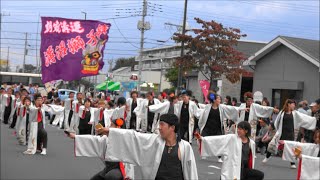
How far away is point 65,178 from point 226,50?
1883 cm

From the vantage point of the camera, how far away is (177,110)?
49.7 feet

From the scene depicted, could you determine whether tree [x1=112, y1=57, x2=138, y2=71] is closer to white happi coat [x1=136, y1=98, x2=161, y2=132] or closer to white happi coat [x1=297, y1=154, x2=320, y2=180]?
white happi coat [x1=136, y1=98, x2=161, y2=132]

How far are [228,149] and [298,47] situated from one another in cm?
1788

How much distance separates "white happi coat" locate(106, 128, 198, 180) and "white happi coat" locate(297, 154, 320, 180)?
147 centimetres

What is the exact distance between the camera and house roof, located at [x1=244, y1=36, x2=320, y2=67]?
79.4 feet

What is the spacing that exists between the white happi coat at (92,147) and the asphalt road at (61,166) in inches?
112

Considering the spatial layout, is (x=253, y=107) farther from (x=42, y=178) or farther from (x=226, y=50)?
(x=226, y=50)

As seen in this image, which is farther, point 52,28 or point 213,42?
point 213,42

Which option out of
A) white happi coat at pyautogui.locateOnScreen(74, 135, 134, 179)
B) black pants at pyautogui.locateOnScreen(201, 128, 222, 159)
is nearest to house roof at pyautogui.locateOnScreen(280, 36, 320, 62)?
black pants at pyautogui.locateOnScreen(201, 128, 222, 159)

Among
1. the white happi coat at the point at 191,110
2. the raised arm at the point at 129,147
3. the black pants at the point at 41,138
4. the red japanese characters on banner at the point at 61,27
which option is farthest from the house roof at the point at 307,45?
the raised arm at the point at 129,147

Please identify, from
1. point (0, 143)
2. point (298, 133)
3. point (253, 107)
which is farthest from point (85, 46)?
point (298, 133)

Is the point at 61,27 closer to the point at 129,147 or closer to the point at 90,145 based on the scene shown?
the point at 90,145

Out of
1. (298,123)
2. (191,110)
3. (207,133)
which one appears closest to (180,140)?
(298,123)

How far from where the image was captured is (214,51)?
2783 centimetres
